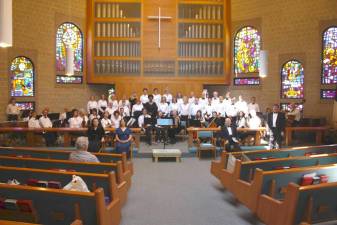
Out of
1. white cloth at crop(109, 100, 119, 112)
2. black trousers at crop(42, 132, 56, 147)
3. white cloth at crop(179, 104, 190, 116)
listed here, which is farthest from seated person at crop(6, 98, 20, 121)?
white cloth at crop(179, 104, 190, 116)

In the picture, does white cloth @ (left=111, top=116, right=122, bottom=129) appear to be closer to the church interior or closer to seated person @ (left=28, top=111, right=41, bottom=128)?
the church interior

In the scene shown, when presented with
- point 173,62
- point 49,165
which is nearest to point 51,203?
point 49,165

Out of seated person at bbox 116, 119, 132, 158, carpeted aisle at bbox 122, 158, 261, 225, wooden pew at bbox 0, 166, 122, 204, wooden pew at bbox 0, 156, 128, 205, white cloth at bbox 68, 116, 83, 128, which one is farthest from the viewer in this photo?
white cloth at bbox 68, 116, 83, 128

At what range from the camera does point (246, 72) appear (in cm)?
1706

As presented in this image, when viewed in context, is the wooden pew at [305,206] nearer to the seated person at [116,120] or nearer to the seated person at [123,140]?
the seated person at [123,140]

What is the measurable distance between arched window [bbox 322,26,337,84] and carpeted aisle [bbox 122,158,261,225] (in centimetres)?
763

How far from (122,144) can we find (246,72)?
8676 mm

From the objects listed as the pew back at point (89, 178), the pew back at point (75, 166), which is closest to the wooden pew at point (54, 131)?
the pew back at point (75, 166)

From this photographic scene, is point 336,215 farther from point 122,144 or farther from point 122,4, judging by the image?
point 122,4

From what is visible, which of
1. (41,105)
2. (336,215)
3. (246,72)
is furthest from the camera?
(246,72)

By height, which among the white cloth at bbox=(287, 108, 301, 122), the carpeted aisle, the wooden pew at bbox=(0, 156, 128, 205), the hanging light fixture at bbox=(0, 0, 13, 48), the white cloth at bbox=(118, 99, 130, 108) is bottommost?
the carpeted aisle

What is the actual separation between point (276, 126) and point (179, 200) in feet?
20.1

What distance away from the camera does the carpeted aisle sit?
18.5 feet

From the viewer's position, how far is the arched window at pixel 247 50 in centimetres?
1677
